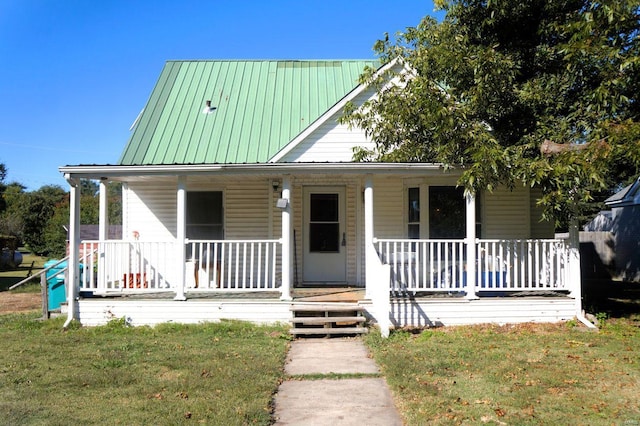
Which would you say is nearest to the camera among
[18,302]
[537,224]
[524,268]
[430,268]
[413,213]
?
[430,268]

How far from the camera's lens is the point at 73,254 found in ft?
32.9

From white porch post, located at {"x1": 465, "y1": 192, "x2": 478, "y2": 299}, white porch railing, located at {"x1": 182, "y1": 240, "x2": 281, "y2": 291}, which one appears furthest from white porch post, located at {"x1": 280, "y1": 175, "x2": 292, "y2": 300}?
white porch post, located at {"x1": 465, "y1": 192, "x2": 478, "y2": 299}

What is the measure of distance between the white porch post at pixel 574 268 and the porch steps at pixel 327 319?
395cm

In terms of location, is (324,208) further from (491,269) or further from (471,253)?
(491,269)

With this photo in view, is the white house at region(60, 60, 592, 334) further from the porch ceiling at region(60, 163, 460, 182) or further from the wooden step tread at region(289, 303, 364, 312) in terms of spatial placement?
the wooden step tread at region(289, 303, 364, 312)

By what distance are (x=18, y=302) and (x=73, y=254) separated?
6352mm

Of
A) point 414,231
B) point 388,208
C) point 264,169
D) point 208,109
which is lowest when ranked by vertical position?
point 414,231

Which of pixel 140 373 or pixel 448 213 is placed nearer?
pixel 140 373

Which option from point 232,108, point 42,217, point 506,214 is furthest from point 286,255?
point 42,217

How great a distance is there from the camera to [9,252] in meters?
30.5

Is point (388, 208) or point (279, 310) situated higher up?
point (388, 208)

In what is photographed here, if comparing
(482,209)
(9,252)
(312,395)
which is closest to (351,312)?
(312,395)

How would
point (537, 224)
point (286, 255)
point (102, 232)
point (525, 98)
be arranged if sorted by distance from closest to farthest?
point (525, 98) → point (286, 255) → point (102, 232) → point (537, 224)

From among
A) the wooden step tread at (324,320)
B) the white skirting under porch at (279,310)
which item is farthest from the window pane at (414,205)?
the wooden step tread at (324,320)
